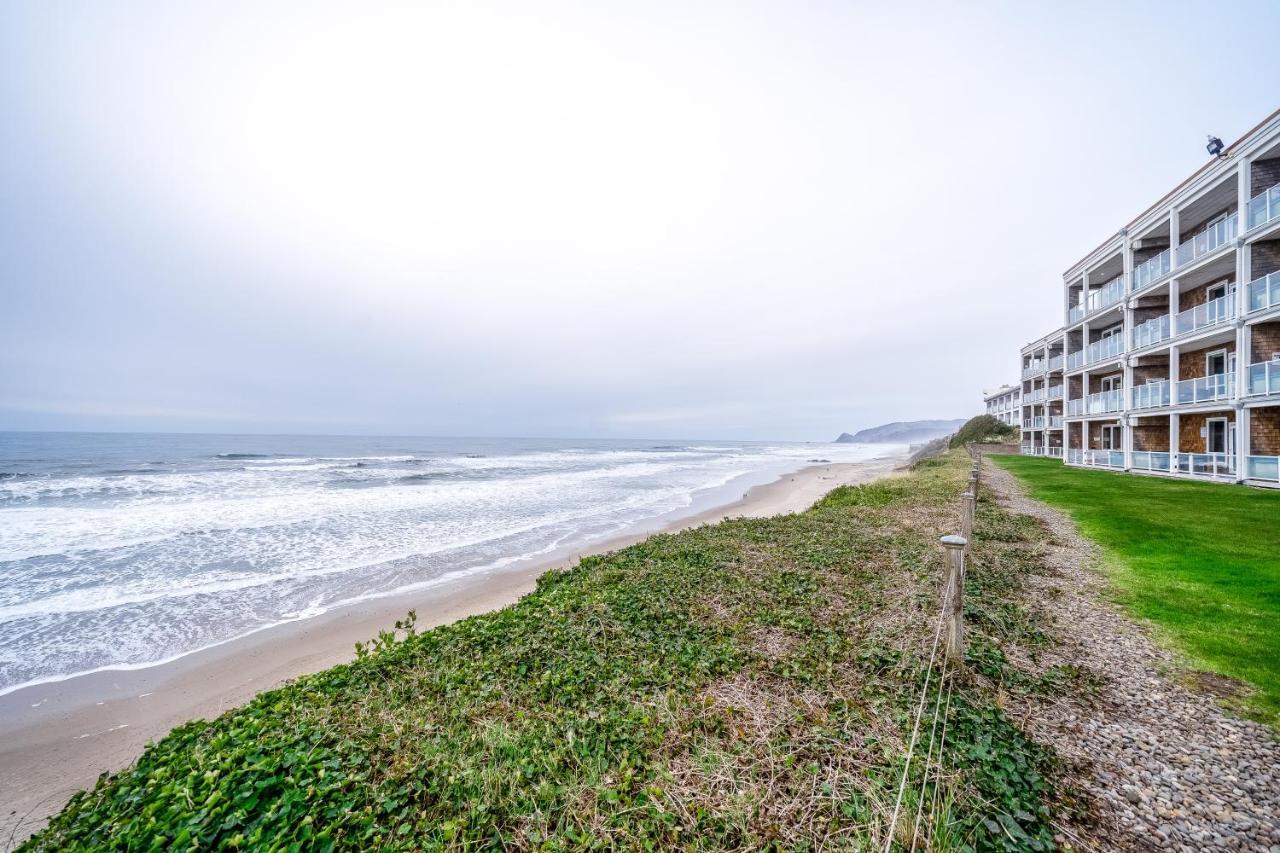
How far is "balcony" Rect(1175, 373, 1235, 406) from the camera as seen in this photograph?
16547 millimetres

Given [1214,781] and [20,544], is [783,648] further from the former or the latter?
[20,544]

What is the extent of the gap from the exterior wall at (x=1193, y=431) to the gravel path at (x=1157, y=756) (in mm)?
21837

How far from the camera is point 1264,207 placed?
15.0m

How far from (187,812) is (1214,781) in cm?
695

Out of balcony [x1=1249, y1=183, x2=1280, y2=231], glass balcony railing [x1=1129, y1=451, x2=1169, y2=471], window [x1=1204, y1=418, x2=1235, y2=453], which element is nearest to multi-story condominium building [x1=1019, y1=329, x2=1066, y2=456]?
glass balcony railing [x1=1129, y1=451, x2=1169, y2=471]

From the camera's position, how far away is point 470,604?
10070 mm

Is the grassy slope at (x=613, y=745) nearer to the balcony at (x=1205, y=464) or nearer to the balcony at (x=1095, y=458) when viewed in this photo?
the balcony at (x=1205, y=464)

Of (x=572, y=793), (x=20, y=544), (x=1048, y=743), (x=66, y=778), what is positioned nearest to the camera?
(x=572, y=793)

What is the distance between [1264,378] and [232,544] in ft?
108

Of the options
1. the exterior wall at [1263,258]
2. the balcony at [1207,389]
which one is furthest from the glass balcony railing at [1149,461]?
the exterior wall at [1263,258]

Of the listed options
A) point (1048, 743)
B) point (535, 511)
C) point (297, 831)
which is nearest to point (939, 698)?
point (1048, 743)

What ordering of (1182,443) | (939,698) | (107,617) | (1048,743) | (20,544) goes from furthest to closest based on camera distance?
1. (1182,443)
2. (20,544)
3. (107,617)
4. (939,698)
5. (1048,743)

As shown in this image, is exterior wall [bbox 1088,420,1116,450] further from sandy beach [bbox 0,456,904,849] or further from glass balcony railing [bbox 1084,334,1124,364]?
sandy beach [bbox 0,456,904,849]

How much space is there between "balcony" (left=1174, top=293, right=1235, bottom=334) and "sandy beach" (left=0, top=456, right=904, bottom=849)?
81.9 feet
